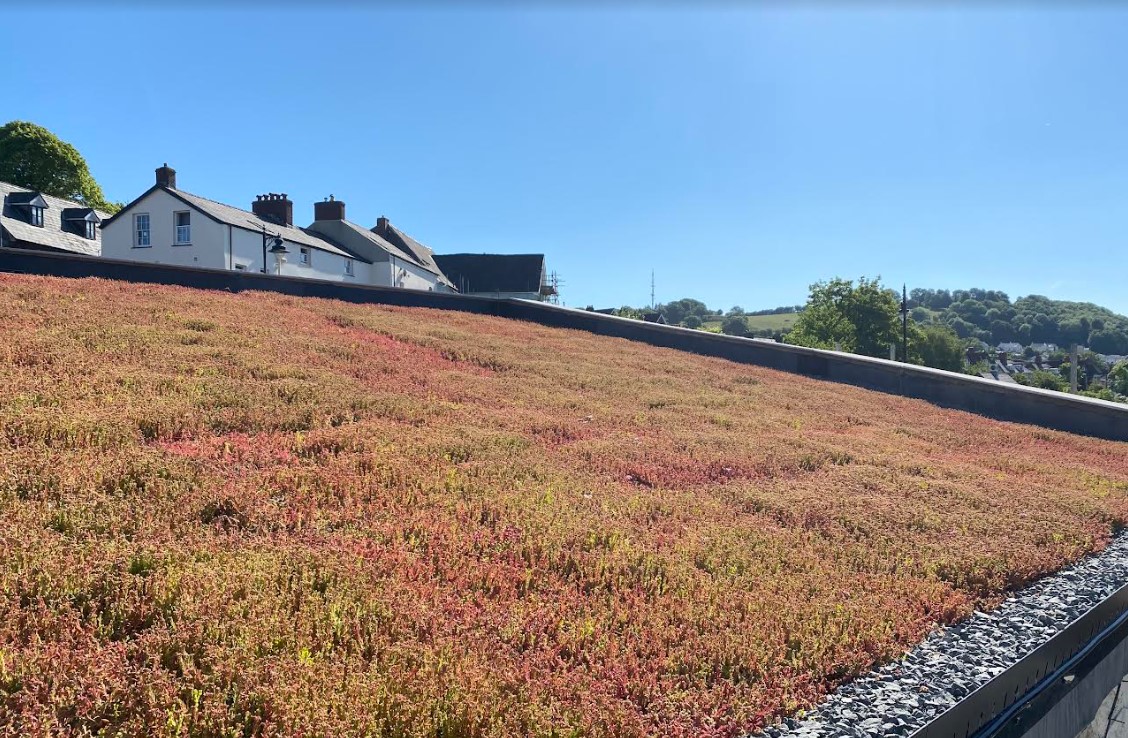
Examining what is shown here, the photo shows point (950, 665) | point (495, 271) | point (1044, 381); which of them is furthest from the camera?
point (1044, 381)

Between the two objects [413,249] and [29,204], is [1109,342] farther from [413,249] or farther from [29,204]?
[29,204]

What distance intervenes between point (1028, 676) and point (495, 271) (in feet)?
198

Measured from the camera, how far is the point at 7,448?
5566mm

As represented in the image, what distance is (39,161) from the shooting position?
44.0 metres

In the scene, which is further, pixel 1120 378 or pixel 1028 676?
pixel 1120 378

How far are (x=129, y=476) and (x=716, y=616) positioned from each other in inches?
188

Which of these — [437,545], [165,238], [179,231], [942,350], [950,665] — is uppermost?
[179,231]

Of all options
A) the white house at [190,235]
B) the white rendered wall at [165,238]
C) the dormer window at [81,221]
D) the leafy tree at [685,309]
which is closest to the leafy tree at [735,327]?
the leafy tree at [685,309]

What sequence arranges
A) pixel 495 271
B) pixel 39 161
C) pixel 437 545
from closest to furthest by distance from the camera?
1. pixel 437 545
2. pixel 39 161
3. pixel 495 271

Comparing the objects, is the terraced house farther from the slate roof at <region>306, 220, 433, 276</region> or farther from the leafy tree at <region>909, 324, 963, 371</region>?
the leafy tree at <region>909, 324, 963, 371</region>

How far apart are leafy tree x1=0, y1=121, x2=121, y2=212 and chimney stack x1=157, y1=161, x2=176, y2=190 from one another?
14873mm

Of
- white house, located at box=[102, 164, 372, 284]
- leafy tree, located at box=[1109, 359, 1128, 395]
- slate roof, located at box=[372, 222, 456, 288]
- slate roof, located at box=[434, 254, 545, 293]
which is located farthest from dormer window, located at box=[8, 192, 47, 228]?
leafy tree, located at box=[1109, 359, 1128, 395]

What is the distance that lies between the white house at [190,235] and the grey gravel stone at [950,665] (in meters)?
32.6

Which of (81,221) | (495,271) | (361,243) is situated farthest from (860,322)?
(81,221)
